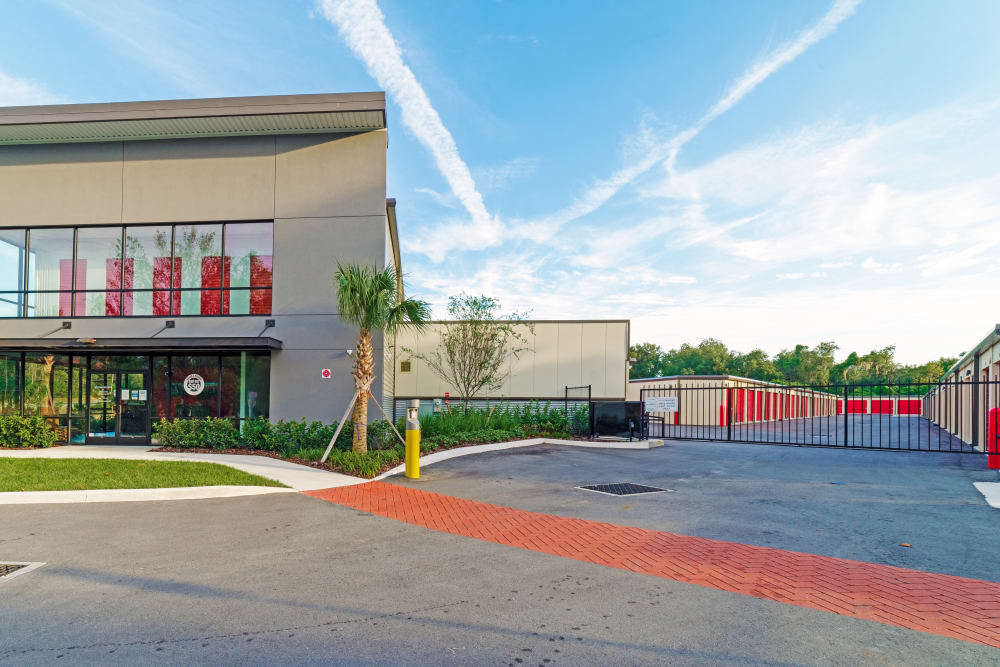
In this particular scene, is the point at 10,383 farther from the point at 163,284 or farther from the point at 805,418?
the point at 805,418

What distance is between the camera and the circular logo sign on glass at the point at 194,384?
48.7 ft

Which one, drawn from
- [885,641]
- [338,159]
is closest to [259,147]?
[338,159]

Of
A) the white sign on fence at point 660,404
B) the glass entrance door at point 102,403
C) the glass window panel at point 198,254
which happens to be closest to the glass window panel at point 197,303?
the glass window panel at point 198,254

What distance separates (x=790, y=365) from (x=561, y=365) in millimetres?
69270

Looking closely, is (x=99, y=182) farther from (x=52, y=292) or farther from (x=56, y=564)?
(x=56, y=564)

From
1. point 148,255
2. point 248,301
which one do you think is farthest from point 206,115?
point 248,301

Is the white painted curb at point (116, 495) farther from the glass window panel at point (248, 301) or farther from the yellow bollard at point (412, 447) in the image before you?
the glass window panel at point (248, 301)

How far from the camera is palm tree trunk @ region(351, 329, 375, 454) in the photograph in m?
11.8

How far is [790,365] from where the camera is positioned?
7850 centimetres

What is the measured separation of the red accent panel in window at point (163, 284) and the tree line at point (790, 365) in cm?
6401

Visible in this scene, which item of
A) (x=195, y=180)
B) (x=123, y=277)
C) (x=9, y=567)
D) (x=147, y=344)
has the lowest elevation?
(x=9, y=567)

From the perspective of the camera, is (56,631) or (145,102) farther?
(145,102)

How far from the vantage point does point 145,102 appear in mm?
14227

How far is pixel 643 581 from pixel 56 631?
466cm
